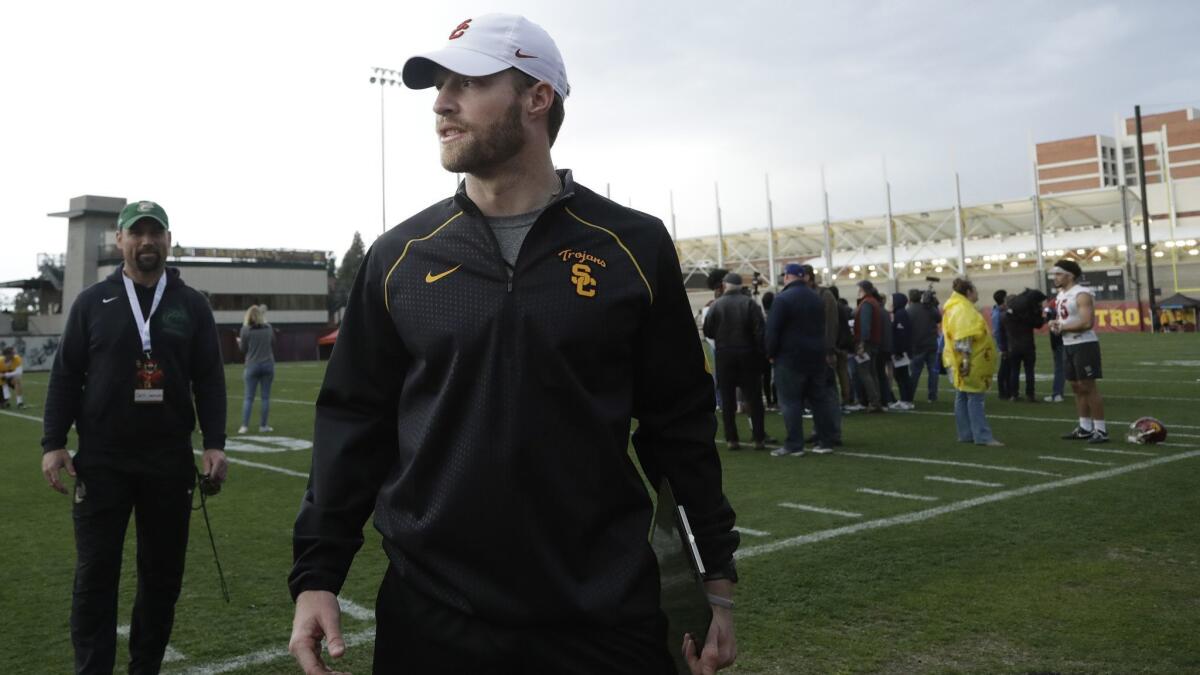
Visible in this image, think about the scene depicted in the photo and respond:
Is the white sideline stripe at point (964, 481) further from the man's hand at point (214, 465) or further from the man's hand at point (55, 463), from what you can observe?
the man's hand at point (55, 463)

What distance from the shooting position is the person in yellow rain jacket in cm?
1031

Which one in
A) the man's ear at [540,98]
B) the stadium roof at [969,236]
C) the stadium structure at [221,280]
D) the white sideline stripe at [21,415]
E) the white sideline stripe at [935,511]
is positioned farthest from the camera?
the stadium structure at [221,280]

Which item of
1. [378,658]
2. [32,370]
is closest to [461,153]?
[378,658]

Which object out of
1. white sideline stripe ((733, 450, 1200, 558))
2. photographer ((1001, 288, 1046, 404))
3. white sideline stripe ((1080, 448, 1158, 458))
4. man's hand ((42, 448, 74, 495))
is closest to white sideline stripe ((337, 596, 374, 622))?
man's hand ((42, 448, 74, 495))

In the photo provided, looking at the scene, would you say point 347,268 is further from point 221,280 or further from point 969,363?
point 969,363

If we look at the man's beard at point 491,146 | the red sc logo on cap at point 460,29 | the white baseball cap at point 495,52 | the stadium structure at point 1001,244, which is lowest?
the man's beard at point 491,146

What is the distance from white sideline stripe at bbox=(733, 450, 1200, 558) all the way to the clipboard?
4.04 metres

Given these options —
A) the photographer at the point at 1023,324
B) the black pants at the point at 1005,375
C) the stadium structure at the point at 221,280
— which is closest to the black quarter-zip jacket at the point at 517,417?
the photographer at the point at 1023,324

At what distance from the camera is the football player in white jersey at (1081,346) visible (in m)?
10.2

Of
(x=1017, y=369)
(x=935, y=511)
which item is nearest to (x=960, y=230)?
(x=1017, y=369)

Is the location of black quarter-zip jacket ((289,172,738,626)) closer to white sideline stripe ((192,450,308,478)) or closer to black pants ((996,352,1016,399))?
white sideline stripe ((192,450,308,478))

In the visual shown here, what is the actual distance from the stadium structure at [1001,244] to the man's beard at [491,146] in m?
40.8

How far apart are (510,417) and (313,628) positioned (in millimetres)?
587

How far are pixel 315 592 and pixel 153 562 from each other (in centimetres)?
247
